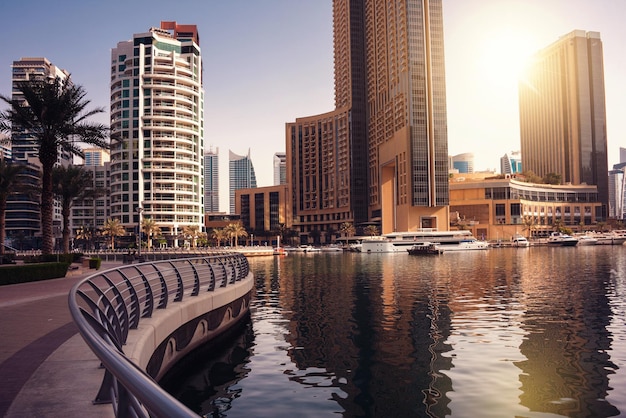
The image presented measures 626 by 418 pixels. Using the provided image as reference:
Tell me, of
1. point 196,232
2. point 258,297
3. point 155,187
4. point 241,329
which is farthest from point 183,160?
point 241,329

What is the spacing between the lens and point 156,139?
5812 inches

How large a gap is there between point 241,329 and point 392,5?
168943 millimetres

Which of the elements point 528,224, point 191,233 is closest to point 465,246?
point 528,224

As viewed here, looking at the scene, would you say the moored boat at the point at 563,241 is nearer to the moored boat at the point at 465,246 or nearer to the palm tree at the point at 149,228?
the moored boat at the point at 465,246

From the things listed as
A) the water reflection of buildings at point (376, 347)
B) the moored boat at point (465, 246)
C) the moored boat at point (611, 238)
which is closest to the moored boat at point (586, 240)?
the moored boat at point (611, 238)

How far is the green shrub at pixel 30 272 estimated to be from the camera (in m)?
30.2

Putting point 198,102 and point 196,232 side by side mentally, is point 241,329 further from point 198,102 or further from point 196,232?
point 198,102

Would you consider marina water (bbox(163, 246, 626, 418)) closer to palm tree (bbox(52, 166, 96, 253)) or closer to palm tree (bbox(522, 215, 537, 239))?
palm tree (bbox(52, 166, 96, 253))

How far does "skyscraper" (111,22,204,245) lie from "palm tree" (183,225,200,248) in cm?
156

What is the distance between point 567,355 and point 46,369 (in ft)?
52.2

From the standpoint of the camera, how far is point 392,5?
17388 centimetres

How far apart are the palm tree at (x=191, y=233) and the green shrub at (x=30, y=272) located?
108612 millimetres

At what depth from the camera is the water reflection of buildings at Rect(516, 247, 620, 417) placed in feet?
42.7

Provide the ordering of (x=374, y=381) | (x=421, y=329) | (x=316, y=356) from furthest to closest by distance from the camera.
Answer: (x=421, y=329), (x=316, y=356), (x=374, y=381)
